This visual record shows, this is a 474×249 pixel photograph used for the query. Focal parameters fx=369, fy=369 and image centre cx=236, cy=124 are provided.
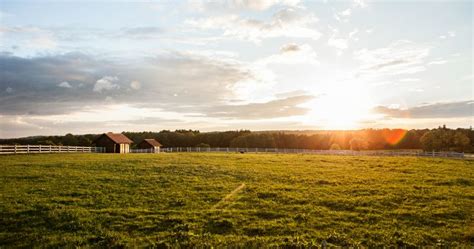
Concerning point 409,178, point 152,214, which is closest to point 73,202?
point 152,214

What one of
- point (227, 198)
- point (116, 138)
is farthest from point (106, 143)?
point (227, 198)

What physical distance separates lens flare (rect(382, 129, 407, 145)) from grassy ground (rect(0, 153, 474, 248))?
11410 cm

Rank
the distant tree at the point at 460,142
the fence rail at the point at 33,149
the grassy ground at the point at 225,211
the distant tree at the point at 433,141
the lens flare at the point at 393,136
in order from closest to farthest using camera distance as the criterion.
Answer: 1. the grassy ground at the point at 225,211
2. the fence rail at the point at 33,149
3. the distant tree at the point at 433,141
4. the distant tree at the point at 460,142
5. the lens flare at the point at 393,136

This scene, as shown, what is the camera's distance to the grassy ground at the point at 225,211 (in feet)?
52.9

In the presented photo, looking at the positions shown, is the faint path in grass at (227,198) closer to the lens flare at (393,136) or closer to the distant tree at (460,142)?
the distant tree at (460,142)

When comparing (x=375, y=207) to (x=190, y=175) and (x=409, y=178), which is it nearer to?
(x=409, y=178)

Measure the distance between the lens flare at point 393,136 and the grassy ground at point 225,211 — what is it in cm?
11410

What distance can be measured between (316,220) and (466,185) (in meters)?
18.8

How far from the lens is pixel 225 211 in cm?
1991

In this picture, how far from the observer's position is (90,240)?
16.1 m

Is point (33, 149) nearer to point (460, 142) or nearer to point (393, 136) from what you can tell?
point (460, 142)

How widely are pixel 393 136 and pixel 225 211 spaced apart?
446ft

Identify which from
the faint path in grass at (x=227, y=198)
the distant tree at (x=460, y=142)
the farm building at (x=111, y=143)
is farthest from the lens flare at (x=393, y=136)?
the faint path in grass at (x=227, y=198)

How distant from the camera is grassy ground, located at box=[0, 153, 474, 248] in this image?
52.9 feet
